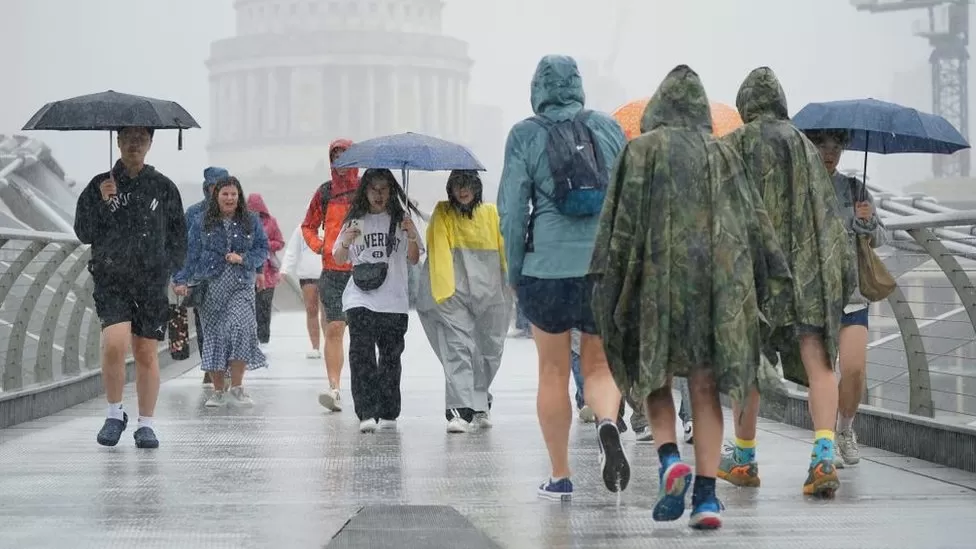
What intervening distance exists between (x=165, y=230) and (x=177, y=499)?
Result: 2.52 m

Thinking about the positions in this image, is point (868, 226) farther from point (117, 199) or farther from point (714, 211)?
point (117, 199)

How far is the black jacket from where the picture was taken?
9398mm

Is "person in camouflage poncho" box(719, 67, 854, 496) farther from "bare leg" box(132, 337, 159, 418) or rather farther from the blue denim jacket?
the blue denim jacket

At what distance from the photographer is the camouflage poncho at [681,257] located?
20.2ft

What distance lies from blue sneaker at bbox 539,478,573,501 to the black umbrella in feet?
10.2

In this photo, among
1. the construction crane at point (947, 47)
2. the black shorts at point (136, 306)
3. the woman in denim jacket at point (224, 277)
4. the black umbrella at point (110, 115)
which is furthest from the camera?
the construction crane at point (947, 47)

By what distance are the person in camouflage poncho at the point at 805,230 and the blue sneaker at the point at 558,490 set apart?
743mm

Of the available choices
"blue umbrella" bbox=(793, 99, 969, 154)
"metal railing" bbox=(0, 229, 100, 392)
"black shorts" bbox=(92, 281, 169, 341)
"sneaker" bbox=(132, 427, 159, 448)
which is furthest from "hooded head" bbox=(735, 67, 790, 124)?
"metal railing" bbox=(0, 229, 100, 392)

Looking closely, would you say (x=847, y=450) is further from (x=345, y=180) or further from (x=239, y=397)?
(x=239, y=397)

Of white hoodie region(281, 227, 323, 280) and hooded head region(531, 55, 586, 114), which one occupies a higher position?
hooded head region(531, 55, 586, 114)

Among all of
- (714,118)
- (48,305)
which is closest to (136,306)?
(714,118)

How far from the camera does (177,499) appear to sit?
7.34 m

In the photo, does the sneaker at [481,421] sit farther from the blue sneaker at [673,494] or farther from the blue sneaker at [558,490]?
the blue sneaker at [673,494]

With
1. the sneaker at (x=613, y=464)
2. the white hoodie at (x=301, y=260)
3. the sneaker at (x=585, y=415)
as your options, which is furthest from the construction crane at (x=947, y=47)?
the sneaker at (x=613, y=464)
